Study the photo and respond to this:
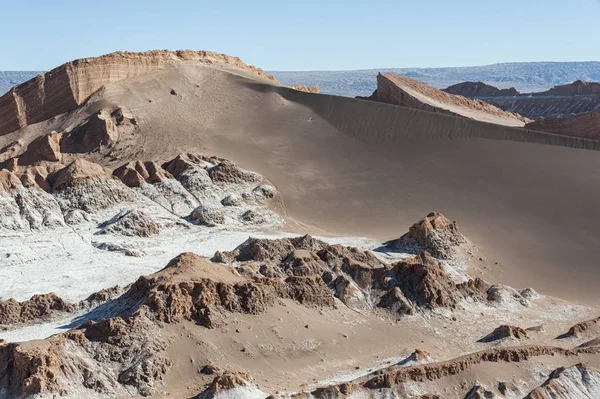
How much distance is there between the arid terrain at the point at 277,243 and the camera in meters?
19.1

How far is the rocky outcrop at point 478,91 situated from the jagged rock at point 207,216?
224 ft

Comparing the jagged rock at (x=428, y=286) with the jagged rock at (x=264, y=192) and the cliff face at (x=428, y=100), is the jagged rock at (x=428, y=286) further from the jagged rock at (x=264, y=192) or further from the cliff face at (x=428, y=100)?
the cliff face at (x=428, y=100)

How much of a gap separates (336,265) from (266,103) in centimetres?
2296

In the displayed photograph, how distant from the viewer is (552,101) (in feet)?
285

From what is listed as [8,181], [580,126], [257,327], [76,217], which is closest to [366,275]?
[257,327]

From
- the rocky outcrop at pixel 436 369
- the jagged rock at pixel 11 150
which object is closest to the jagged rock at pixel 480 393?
the rocky outcrop at pixel 436 369

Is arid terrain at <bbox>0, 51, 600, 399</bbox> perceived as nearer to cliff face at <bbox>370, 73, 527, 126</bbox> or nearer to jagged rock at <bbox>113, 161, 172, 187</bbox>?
jagged rock at <bbox>113, 161, 172, 187</bbox>

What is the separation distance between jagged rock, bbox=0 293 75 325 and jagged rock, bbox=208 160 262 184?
46.0 feet

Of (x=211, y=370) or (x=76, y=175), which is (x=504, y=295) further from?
(x=76, y=175)

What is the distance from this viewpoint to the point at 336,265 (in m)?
25.8

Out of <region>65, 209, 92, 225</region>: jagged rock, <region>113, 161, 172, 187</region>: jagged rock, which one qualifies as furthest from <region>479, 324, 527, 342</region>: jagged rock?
<region>113, 161, 172, 187</region>: jagged rock

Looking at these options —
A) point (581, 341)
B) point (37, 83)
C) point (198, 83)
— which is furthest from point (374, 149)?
point (581, 341)

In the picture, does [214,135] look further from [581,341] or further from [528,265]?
[581,341]

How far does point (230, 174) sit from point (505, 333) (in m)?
17.4
